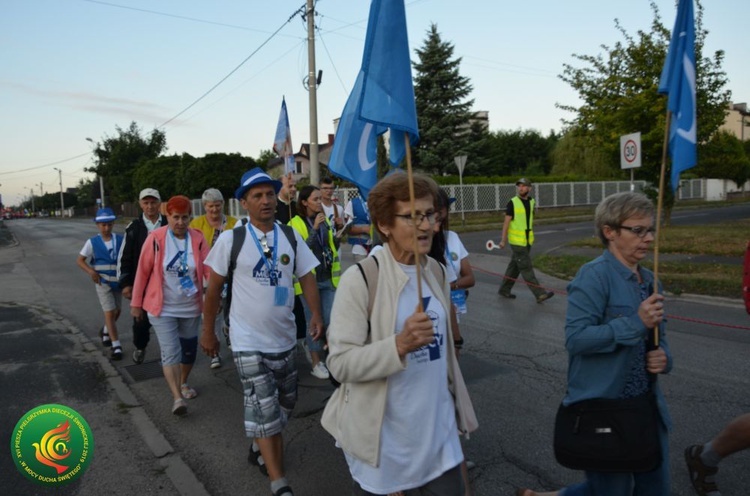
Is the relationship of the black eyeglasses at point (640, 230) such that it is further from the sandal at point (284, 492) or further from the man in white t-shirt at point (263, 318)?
the sandal at point (284, 492)

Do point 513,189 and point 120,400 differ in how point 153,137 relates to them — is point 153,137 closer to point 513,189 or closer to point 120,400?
point 513,189

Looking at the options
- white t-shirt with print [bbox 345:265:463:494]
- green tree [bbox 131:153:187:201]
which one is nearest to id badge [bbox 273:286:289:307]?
white t-shirt with print [bbox 345:265:463:494]

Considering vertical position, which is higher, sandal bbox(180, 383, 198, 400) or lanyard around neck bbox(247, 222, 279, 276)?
lanyard around neck bbox(247, 222, 279, 276)

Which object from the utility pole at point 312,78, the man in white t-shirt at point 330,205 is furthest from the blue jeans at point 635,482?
the utility pole at point 312,78

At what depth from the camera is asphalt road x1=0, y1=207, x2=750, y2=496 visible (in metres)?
3.60

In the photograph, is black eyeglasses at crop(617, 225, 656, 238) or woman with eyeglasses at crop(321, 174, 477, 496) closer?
woman with eyeglasses at crop(321, 174, 477, 496)

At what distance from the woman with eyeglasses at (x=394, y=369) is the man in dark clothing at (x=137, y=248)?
392cm

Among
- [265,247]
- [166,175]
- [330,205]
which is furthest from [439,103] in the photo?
[265,247]

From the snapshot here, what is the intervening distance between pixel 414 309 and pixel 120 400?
4.09 meters

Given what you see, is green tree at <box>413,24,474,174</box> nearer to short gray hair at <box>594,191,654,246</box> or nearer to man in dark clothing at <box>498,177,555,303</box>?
man in dark clothing at <box>498,177,555,303</box>

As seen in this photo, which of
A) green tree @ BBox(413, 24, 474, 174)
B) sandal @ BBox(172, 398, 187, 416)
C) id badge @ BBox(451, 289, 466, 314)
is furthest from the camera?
green tree @ BBox(413, 24, 474, 174)

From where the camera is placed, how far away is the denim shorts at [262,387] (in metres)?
3.42

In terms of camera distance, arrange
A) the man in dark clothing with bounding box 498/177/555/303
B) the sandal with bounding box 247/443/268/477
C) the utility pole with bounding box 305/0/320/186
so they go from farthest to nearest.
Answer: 1. the utility pole with bounding box 305/0/320/186
2. the man in dark clothing with bounding box 498/177/555/303
3. the sandal with bounding box 247/443/268/477

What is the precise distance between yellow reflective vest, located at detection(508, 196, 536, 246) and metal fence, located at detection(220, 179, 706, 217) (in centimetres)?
1703
